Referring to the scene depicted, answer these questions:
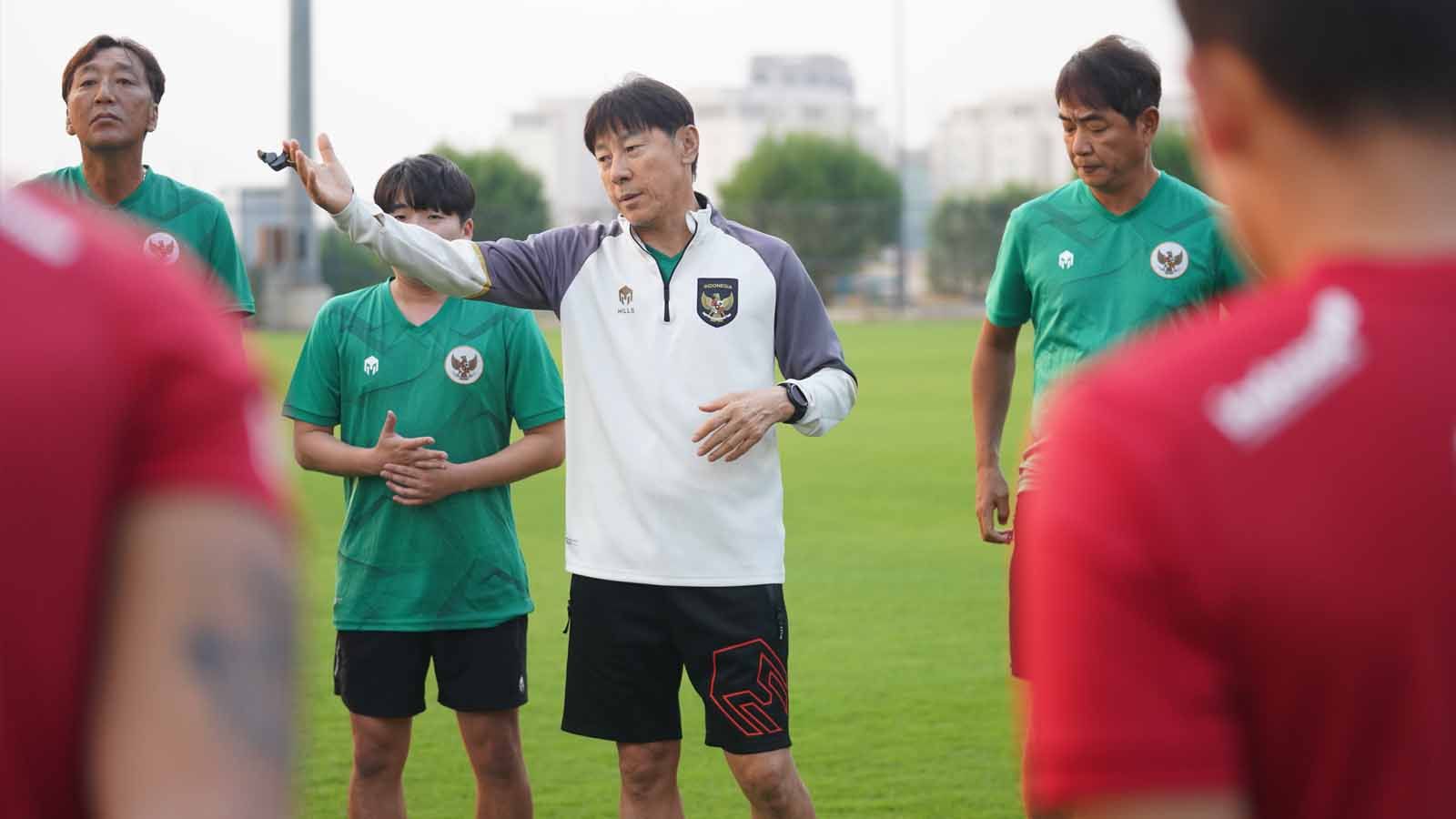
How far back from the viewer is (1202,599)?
3.93ft

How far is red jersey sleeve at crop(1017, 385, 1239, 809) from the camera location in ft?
3.91

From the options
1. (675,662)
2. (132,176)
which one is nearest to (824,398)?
(675,662)

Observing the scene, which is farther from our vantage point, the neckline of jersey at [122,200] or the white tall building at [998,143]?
the white tall building at [998,143]

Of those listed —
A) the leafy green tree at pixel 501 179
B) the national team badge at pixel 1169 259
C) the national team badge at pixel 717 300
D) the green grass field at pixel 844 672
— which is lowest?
the green grass field at pixel 844 672

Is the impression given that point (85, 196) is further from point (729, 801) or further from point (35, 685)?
point (35, 685)

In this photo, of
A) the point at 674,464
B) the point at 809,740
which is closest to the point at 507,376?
the point at 674,464

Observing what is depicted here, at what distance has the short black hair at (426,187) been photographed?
5.15 meters

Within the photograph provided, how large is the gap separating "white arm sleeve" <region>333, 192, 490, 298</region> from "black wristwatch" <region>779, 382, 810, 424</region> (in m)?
0.88

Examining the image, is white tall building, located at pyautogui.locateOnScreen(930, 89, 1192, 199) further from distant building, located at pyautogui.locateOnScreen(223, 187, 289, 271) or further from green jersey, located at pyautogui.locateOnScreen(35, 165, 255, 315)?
green jersey, located at pyautogui.locateOnScreen(35, 165, 255, 315)

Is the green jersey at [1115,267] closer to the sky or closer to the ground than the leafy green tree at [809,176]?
closer to the ground

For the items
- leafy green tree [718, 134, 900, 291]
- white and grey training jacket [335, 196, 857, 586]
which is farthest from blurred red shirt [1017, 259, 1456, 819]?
leafy green tree [718, 134, 900, 291]

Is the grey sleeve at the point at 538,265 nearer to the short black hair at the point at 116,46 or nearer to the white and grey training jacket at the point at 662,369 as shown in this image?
the white and grey training jacket at the point at 662,369

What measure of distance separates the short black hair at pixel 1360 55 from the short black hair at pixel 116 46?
4.67 metres

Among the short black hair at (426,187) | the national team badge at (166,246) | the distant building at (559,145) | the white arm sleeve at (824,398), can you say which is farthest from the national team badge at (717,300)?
the distant building at (559,145)
